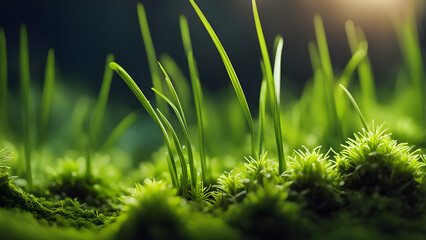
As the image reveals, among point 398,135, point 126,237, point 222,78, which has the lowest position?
point 126,237

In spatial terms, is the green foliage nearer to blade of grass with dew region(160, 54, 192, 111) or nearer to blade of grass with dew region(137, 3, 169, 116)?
A: blade of grass with dew region(137, 3, 169, 116)

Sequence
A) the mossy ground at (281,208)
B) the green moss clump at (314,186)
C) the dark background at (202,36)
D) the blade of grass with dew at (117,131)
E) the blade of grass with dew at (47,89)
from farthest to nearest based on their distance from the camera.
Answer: the dark background at (202,36)
the blade of grass with dew at (117,131)
the blade of grass with dew at (47,89)
the green moss clump at (314,186)
the mossy ground at (281,208)

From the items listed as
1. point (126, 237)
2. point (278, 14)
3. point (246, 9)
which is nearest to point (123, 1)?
point (246, 9)

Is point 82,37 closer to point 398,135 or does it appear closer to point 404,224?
point 398,135

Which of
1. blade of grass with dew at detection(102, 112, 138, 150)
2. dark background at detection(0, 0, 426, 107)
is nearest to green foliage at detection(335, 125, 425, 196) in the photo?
blade of grass with dew at detection(102, 112, 138, 150)

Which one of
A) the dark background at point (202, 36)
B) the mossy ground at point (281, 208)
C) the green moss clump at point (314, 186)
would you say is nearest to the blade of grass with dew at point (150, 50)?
the mossy ground at point (281, 208)

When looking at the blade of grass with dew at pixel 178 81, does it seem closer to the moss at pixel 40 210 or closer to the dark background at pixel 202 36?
the moss at pixel 40 210

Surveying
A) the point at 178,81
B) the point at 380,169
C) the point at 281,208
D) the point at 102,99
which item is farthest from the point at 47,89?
the point at 380,169
